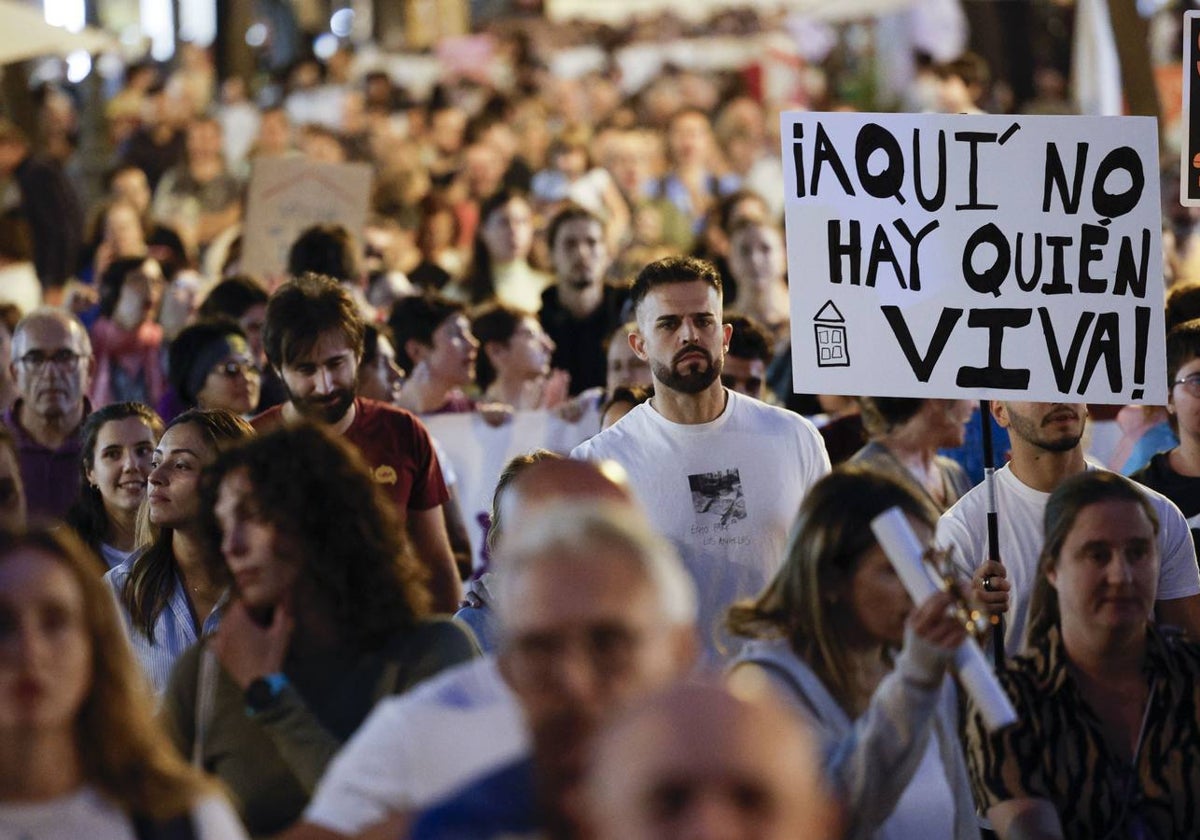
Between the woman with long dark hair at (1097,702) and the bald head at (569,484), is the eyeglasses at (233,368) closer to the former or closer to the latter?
the woman with long dark hair at (1097,702)

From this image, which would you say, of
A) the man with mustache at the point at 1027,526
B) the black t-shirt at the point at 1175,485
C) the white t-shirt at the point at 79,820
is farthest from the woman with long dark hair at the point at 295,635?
the black t-shirt at the point at 1175,485

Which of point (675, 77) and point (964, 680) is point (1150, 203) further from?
point (675, 77)

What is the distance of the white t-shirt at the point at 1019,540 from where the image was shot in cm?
637

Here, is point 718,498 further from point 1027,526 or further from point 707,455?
point 1027,526

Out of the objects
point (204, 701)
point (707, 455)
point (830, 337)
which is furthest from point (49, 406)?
point (204, 701)

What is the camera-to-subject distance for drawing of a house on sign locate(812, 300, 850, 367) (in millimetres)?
7082

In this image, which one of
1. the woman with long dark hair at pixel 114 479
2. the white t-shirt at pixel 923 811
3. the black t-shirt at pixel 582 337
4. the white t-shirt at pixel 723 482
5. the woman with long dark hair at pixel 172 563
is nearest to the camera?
the white t-shirt at pixel 923 811

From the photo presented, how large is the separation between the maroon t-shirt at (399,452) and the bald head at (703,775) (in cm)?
468

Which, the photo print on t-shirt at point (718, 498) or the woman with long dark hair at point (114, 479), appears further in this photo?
the woman with long dark hair at point (114, 479)

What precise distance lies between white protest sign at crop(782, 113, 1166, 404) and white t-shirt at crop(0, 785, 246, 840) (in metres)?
3.67

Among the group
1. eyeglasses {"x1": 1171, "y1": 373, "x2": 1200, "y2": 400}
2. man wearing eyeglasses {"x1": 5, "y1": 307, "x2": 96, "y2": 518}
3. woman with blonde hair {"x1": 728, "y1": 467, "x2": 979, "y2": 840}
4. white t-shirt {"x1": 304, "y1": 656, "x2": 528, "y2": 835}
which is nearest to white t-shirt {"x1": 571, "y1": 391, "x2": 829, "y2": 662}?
eyeglasses {"x1": 1171, "y1": 373, "x2": 1200, "y2": 400}

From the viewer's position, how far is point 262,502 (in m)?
4.55

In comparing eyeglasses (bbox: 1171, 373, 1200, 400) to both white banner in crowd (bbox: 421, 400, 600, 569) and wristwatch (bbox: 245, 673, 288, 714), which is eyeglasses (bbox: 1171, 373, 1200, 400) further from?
wristwatch (bbox: 245, 673, 288, 714)

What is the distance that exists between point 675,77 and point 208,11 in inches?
730
